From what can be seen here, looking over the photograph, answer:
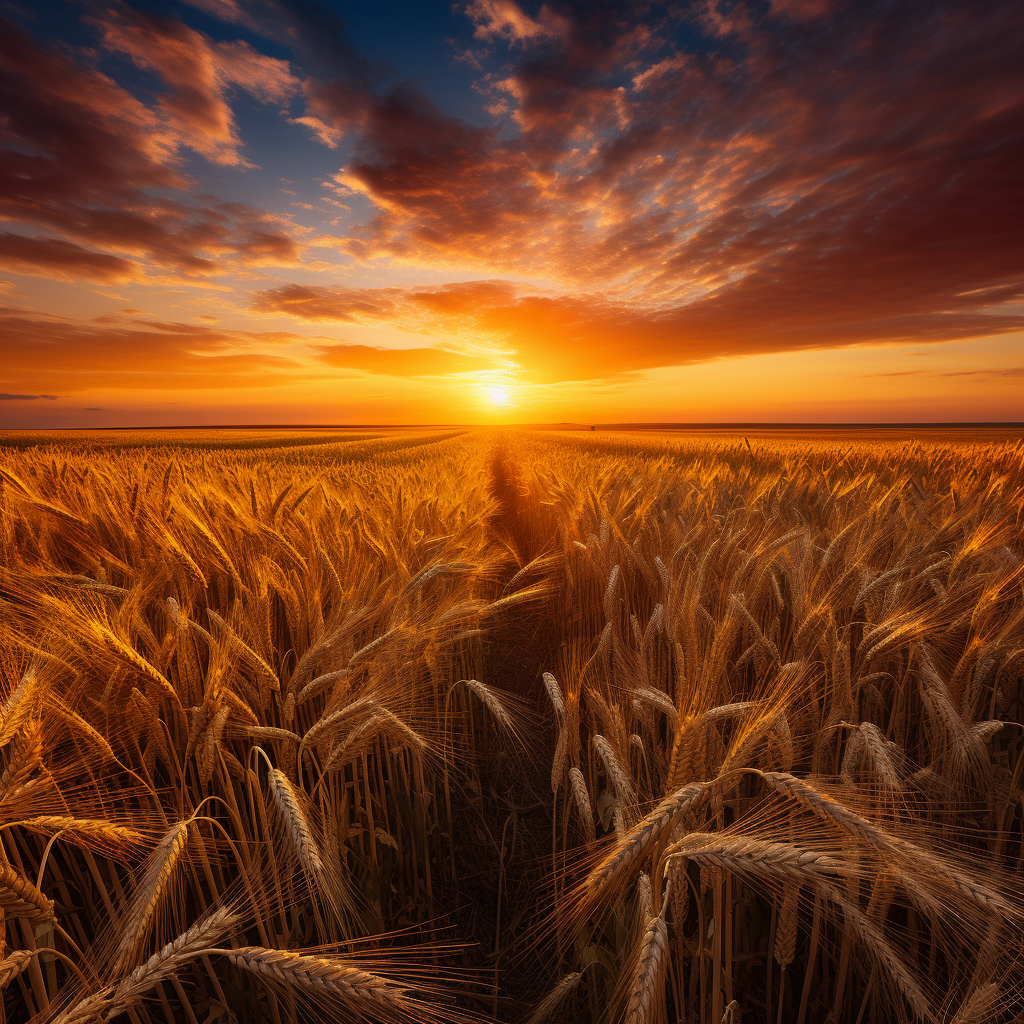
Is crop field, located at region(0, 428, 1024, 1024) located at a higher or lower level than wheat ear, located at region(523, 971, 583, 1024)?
higher

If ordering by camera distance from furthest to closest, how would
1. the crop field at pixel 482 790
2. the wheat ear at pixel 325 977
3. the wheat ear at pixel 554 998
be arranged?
the wheat ear at pixel 554 998
the crop field at pixel 482 790
the wheat ear at pixel 325 977

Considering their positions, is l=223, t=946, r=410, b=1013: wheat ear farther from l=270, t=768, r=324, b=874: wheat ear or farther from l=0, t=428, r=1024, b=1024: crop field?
l=270, t=768, r=324, b=874: wheat ear

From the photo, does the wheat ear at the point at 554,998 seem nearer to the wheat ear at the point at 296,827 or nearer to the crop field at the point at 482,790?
the crop field at the point at 482,790

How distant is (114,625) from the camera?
141 centimetres

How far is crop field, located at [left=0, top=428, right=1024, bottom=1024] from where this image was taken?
91cm

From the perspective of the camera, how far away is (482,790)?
238 centimetres

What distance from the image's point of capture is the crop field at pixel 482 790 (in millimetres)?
912

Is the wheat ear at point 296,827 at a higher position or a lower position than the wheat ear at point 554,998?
higher

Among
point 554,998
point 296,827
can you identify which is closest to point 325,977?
point 296,827

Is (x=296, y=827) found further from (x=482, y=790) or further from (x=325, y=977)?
(x=482, y=790)

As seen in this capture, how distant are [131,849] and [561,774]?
1.07 meters

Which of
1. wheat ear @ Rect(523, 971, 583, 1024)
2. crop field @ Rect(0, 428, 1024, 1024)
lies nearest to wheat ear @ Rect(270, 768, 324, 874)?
crop field @ Rect(0, 428, 1024, 1024)

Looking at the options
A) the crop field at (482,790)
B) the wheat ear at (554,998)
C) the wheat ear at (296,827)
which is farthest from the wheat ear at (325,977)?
the wheat ear at (554,998)

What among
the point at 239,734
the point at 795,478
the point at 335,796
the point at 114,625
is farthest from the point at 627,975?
the point at 795,478
